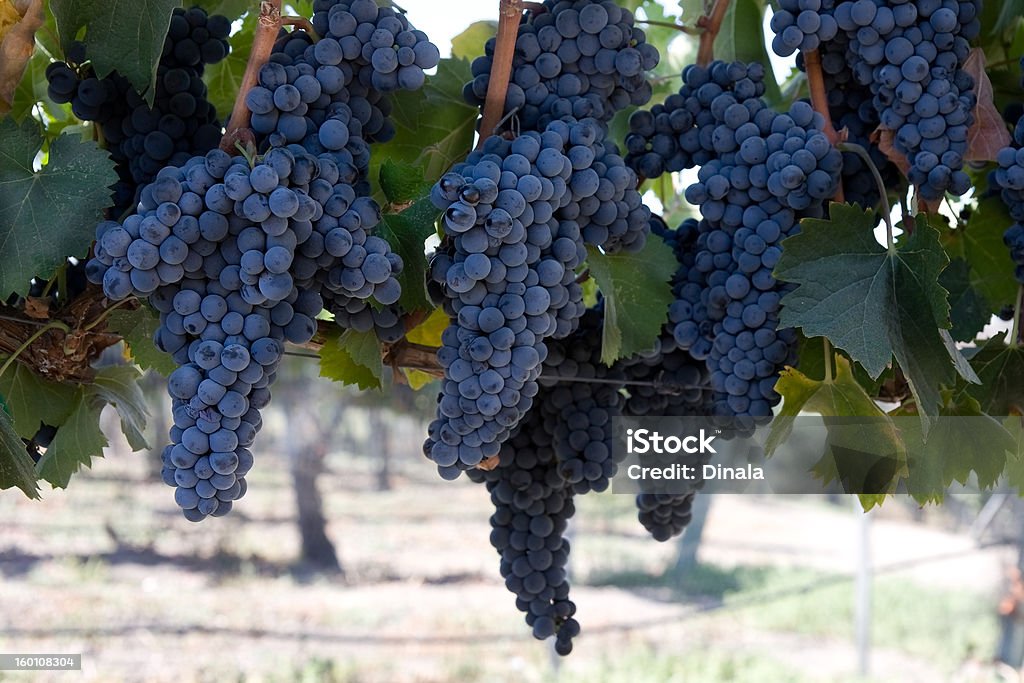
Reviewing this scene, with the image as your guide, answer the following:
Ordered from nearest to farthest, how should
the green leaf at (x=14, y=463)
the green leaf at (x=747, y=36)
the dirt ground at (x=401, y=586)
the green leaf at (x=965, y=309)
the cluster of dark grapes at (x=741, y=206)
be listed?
the green leaf at (x=14, y=463) → the cluster of dark grapes at (x=741, y=206) → the green leaf at (x=965, y=309) → the green leaf at (x=747, y=36) → the dirt ground at (x=401, y=586)

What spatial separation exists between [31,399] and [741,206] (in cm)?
64

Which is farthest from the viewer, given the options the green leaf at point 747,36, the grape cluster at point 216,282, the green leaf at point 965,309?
the green leaf at point 747,36

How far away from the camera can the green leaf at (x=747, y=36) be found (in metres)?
0.99

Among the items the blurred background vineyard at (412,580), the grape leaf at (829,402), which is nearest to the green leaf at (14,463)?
the grape leaf at (829,402)

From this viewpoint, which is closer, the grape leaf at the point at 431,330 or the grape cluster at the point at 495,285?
the grape cluster at the point at 495,285

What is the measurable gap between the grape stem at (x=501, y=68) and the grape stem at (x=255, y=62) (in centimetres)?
16

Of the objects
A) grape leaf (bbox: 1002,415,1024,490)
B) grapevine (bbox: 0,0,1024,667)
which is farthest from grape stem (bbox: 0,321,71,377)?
grape leaf (bbox: 1002,415,1024,490)

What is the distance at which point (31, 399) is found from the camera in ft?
2.67

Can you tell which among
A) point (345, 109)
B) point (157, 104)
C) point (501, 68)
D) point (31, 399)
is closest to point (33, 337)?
point (31, 399)

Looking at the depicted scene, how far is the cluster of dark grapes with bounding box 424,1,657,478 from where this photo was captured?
0.62 m

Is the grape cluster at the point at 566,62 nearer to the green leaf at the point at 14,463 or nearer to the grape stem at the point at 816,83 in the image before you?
the grape stem at the point at 816,83

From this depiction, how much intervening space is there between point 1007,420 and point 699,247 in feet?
1.10

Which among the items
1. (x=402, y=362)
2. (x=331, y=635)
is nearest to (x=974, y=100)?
(x=402, y=362)

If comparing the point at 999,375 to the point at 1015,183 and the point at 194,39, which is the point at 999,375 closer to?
the point at 1015,183
